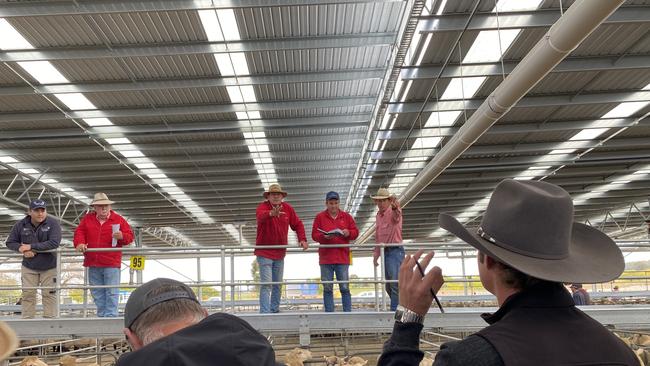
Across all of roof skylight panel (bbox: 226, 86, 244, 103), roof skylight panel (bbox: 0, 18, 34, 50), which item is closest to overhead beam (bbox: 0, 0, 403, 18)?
roof skylight panel (bbox: 0, 18, 34, 50)

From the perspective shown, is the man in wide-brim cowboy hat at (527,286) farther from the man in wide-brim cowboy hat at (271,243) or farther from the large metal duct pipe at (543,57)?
the man in wide-brim cowboy hat at (271,243)

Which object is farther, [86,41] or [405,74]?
[405,74]

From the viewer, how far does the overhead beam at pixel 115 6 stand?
326 inches

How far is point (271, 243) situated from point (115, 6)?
400cm

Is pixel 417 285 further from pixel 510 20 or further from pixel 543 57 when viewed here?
pixel 510 20

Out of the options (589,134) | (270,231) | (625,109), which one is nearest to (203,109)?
(270,231)

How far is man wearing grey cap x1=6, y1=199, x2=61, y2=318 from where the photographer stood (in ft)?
26.3

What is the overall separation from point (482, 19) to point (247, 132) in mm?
6815

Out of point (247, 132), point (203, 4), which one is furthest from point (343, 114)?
point (203, 4)

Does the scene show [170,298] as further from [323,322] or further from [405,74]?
[405,74]

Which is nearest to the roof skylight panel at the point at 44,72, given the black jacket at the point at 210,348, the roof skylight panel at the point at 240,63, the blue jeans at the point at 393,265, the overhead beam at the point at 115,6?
the overhead beam at the point at 115,6

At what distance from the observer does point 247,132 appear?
14.3 metres

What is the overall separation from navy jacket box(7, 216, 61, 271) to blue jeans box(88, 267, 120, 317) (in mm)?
717

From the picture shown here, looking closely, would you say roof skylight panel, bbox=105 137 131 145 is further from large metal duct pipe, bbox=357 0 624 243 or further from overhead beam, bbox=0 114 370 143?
large metal duct pipe, bbox=357 0 624 243
